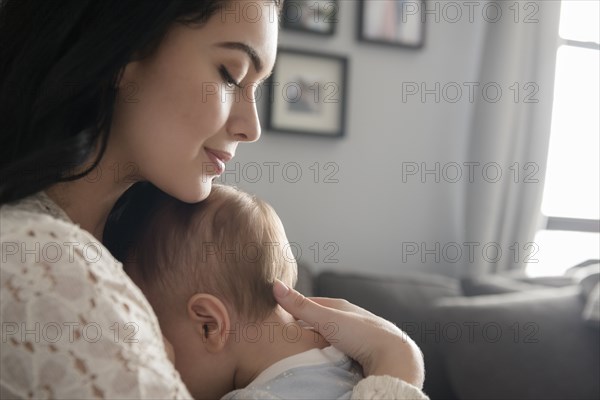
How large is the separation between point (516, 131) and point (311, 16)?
115cm

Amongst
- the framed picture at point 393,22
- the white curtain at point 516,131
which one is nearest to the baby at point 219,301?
the framed picture at point 393,22

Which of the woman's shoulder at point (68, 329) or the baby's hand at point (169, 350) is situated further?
the baby's hand at point (169, 350)

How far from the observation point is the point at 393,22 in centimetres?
346

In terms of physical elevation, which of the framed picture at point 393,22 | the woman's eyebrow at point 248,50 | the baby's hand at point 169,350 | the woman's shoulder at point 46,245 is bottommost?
the baby's hand at point 169,350

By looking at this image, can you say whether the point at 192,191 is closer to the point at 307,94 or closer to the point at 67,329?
the point at 67,329

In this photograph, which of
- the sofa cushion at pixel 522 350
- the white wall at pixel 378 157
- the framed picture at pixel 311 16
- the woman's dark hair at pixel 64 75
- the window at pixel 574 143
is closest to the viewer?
the woman's dark hair at pixel 64 75

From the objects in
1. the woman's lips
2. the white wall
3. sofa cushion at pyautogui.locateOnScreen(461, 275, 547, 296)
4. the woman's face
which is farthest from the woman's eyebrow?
the white wall

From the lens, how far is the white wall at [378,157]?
332 centimetres

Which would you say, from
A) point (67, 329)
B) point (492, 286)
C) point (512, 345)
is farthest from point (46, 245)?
point (492, 286)

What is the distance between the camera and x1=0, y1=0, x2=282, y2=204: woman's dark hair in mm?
914

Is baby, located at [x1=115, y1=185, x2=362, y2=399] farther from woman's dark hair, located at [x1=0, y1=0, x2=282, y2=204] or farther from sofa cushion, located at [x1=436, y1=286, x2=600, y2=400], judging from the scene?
sofa cushion, located at [x1=436, y1=286, x2=600, y2=400]

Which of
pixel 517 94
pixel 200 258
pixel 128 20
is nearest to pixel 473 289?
pixel 517 94

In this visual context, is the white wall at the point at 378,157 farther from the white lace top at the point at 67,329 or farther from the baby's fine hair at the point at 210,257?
the white lace top at the point at 67,329

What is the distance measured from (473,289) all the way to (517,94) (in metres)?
1.26
